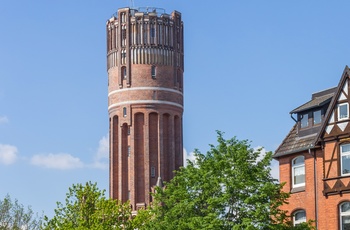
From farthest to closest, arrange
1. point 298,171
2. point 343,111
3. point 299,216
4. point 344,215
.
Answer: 1. point 298,171
2. point 299,216
3. point 343,111
4. point 344,215

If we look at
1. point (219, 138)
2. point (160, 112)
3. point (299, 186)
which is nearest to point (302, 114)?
point (299, 186)

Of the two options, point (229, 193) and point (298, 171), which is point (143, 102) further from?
point (229, 193)

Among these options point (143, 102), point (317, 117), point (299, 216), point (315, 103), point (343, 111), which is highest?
point (143, 102)

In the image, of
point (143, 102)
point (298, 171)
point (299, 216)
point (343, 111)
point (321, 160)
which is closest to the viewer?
point (343, 111)

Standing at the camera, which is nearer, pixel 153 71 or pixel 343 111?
pixel 343 111

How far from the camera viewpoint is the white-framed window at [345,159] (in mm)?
51531

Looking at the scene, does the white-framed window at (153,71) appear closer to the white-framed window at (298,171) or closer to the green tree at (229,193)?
the white-framed window at (298,171)

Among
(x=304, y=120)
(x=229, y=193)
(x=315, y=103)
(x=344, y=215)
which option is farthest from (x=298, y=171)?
(x=229, y=193)

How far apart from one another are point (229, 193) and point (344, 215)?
25.5 ft

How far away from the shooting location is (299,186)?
5469 cm

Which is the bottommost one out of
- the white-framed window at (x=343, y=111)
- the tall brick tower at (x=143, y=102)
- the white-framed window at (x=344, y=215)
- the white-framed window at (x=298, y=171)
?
the white-framed window at (x=344, y=215)

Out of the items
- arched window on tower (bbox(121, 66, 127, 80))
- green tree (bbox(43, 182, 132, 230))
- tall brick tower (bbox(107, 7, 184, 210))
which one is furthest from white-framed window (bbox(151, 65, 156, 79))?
green tree (bbox(43, 182, 132, 230))

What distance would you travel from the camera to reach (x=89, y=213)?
197 ft

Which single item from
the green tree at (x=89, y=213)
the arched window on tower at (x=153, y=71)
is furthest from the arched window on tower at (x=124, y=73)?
the green tree at (x=89, y=213)
